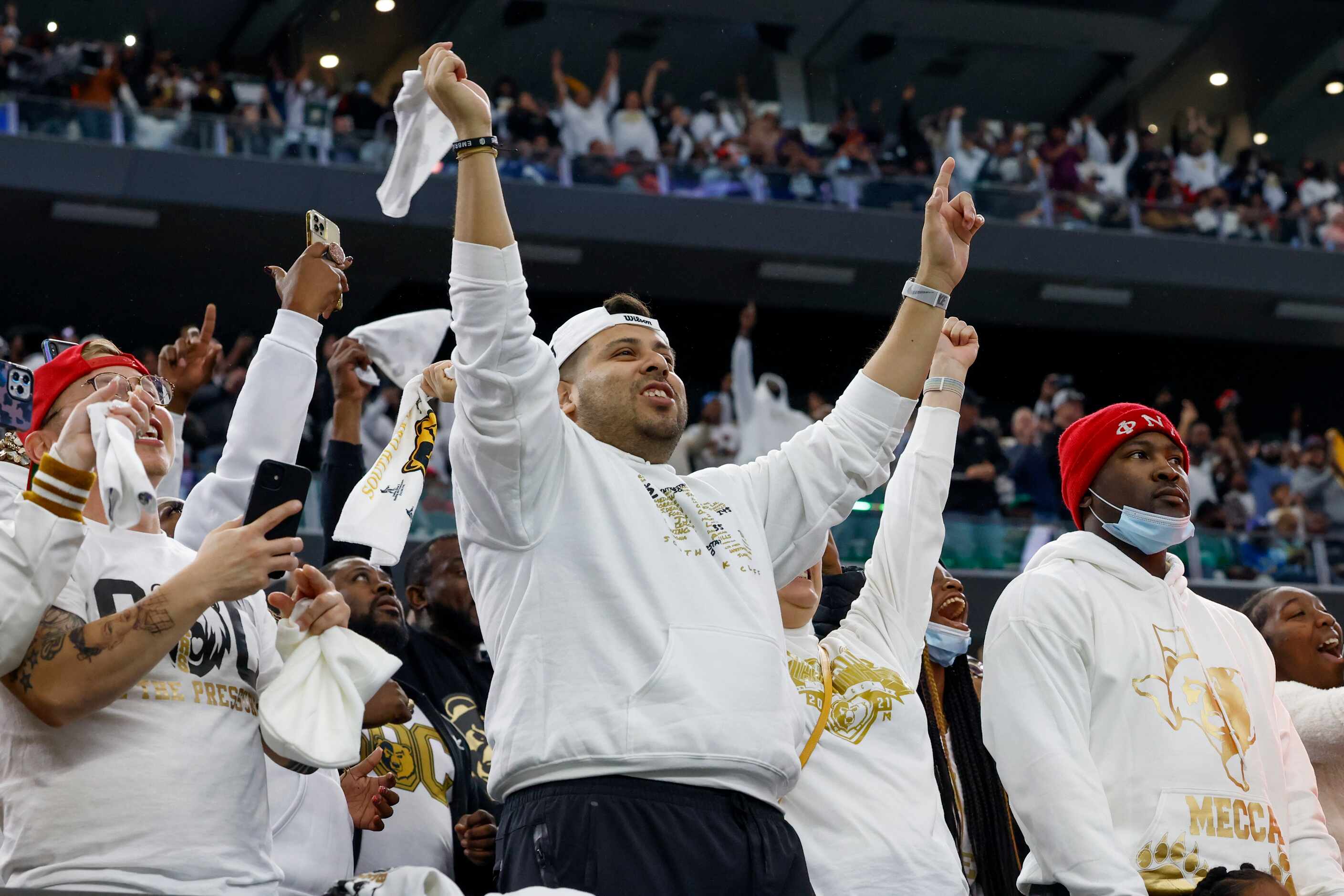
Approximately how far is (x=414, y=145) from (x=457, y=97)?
0.60 m

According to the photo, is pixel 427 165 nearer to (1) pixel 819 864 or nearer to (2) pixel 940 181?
(2) pixel 940 181

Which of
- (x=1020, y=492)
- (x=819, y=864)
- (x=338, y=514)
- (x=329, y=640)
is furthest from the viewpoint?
(x=1020, y=492)

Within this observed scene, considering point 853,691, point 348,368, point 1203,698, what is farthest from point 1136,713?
point 348,368

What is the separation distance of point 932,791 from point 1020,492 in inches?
301

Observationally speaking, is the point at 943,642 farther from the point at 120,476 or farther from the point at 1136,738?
the point at 120,476

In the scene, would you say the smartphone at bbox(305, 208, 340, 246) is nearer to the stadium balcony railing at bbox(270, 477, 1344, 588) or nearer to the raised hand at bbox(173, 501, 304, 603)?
the raised hand at bbox(173, 501, 304, 603)

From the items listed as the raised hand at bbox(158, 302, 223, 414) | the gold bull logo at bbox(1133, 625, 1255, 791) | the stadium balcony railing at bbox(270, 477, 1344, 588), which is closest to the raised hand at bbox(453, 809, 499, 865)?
the raised hand at bbox(158, 302, 223, 414)

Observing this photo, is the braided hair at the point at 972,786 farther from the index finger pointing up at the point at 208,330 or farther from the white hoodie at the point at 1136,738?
the index finger pointing up at the point at 208,330

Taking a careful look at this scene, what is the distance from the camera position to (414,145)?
3271 millimetres

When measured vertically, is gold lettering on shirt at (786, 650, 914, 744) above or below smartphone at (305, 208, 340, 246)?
below

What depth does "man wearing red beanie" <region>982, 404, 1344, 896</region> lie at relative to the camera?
326cm

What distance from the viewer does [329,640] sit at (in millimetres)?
2725

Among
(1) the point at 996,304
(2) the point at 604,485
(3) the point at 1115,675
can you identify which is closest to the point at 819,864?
(3) the point at 1115,675

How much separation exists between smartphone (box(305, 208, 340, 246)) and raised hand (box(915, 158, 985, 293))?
4.44 feet
